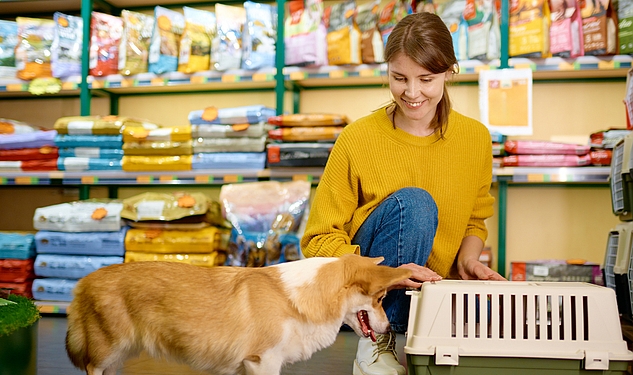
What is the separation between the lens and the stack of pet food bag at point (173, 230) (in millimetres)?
2949

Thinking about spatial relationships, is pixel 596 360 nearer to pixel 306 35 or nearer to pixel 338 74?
pixel 338 74

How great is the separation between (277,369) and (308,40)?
2.15 metres

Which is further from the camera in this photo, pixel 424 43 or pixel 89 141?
pixel 89 141

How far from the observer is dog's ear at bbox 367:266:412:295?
126 centimetres

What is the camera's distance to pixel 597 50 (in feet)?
9.29

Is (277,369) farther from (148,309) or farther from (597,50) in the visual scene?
(597,50)

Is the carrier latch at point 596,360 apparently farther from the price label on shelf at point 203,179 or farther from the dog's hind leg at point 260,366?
the price label on shelf at point 203,179

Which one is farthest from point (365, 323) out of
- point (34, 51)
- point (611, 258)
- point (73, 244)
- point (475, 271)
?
point (34, 51)

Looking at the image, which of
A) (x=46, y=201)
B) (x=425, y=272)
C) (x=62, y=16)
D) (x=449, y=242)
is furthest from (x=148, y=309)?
(x=46, y=201)

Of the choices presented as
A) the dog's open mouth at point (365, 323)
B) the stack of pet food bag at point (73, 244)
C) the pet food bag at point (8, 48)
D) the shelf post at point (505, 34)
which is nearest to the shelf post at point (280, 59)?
the stack of pet food bag at point (73, 244)

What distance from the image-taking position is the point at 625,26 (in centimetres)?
277

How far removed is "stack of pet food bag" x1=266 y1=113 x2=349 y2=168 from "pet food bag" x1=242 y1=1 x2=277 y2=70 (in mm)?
348

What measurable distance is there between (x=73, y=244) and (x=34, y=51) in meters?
1.22

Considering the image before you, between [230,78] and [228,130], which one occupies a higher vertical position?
[230,78]
